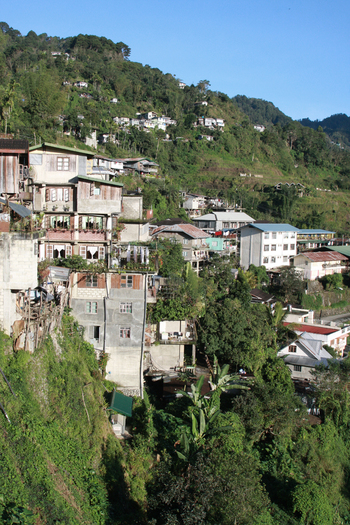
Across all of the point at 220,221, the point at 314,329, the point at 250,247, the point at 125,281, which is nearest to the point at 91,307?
the point at 125,281

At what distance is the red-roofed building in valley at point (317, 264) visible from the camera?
44562mm

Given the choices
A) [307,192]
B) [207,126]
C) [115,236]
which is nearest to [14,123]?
[115,236]

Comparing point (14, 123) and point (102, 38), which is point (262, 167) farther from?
point (102, 38)

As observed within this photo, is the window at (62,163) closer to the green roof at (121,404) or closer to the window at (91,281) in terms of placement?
the window at (91,281)

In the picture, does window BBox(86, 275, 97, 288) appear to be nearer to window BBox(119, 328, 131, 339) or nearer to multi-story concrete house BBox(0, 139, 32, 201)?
window BBox(119, 328, 131, 339)

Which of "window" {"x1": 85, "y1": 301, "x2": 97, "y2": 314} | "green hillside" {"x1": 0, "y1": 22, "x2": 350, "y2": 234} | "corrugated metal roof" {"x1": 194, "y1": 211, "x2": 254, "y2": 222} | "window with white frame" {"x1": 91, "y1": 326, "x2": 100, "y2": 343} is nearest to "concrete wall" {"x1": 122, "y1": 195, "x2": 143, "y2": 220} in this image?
"window" {"x1": 85, "y1": 301, "x2": 97, "y2": 314}

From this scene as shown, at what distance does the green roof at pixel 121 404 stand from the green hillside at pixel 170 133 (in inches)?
1009

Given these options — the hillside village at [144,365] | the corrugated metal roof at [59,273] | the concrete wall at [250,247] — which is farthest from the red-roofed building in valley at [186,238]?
the corrugated metal roof at [59,273]

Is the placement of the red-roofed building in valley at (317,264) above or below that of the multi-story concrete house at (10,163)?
below

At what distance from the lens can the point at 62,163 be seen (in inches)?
769

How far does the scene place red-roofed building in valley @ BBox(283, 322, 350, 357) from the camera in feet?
102

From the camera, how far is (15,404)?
11.8m

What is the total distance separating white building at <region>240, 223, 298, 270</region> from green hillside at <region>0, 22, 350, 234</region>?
9.28 meters

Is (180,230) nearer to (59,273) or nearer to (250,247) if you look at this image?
(250,247)
